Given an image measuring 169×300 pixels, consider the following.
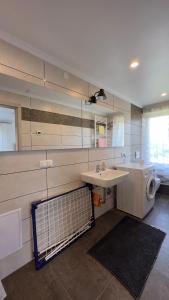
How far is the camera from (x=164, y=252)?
1.61 meters

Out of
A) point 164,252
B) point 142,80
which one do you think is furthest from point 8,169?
point 142,80

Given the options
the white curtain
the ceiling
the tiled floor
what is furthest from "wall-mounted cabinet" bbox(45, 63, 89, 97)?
the white curtain

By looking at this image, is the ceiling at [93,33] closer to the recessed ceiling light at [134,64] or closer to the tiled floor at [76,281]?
the recessed ceiling light at [134,64]

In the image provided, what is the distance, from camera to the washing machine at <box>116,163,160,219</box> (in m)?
2.26

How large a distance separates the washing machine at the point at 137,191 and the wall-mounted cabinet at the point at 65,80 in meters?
1.55

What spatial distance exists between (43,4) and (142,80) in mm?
1774

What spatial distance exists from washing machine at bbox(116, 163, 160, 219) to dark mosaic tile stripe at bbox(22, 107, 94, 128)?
1158 mm

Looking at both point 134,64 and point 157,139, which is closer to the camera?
point 134,64

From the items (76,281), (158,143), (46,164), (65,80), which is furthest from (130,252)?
(158,143)

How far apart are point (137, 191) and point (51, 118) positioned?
6.01ft

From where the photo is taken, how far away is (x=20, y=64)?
140cm

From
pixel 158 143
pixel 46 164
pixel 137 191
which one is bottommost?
pixel 137 191

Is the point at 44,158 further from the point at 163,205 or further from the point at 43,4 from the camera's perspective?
the point at 163,205

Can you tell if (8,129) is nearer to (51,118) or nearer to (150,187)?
(51,118)
